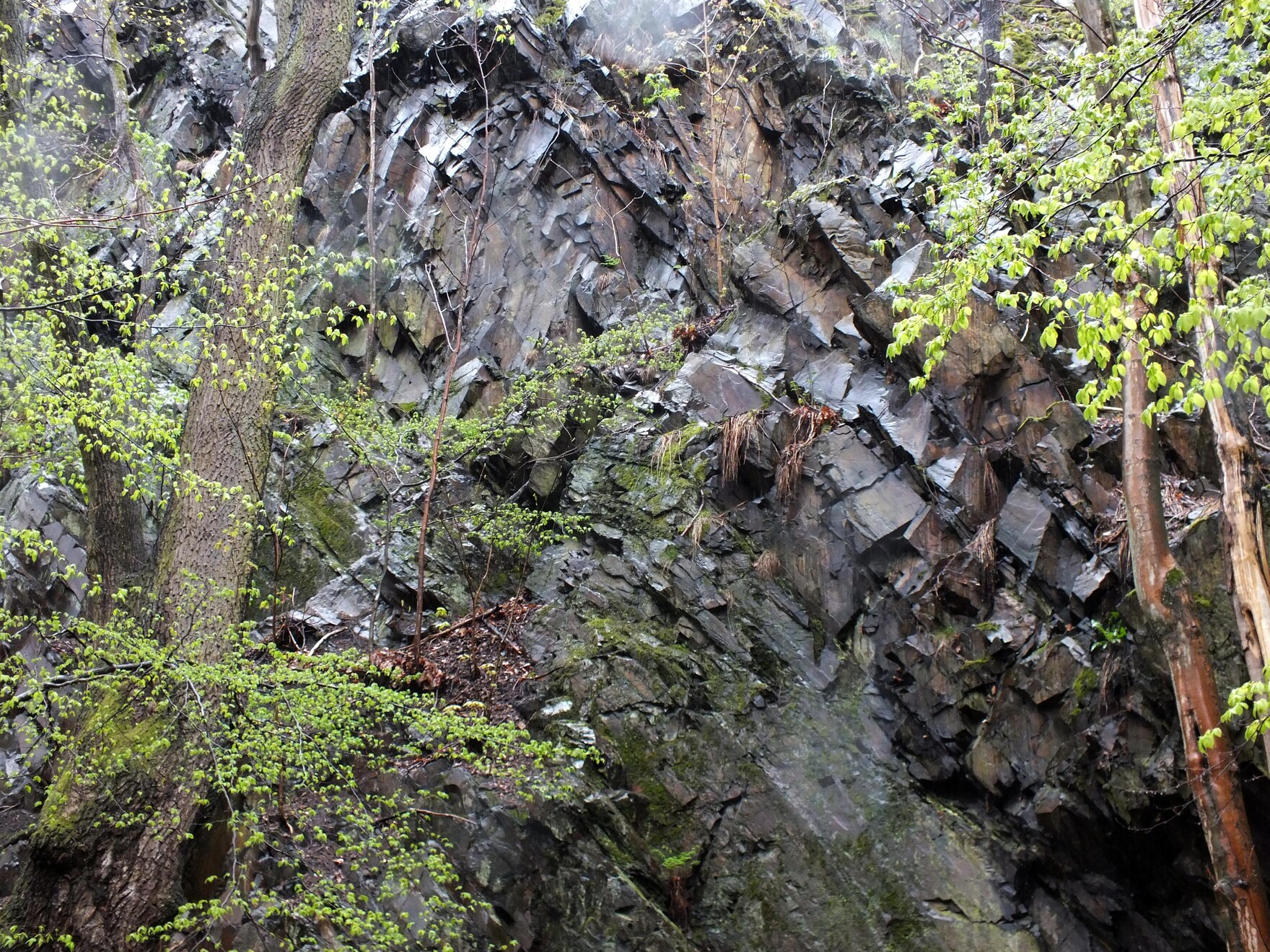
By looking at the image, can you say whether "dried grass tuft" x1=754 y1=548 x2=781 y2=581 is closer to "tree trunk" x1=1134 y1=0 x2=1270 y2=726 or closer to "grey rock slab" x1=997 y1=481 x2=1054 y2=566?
"grey rock slab" x1=997 y1=481 x2=1054 y2=566

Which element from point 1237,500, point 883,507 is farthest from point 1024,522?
point 1237,500

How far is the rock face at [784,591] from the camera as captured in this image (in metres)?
7.25

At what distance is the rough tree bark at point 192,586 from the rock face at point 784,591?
3.07 meters

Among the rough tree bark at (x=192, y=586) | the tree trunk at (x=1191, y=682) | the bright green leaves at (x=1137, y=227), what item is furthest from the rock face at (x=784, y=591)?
the rough tree bark at (x=192, y=586)

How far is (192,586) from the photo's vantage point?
213 inches

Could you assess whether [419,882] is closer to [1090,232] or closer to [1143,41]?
[1090,232]

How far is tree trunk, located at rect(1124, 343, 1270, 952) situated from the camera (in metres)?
5.96

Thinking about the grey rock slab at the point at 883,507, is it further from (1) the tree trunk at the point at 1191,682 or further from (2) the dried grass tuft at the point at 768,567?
(1) the tree trunk at the point at 1191,682

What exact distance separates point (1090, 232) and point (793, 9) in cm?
1460

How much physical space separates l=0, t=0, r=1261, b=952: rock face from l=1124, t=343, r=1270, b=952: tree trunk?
16.4 inches

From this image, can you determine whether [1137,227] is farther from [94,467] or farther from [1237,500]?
[94,467]

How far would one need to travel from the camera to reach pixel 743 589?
9625mm

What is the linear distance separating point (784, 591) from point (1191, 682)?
13.5 ft

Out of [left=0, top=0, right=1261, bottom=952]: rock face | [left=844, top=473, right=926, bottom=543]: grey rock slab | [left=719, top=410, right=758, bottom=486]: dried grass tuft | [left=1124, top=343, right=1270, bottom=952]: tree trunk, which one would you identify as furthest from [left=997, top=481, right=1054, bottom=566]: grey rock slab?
[left=719, top=410, right=758, bottom=486]: dried grass tuft
